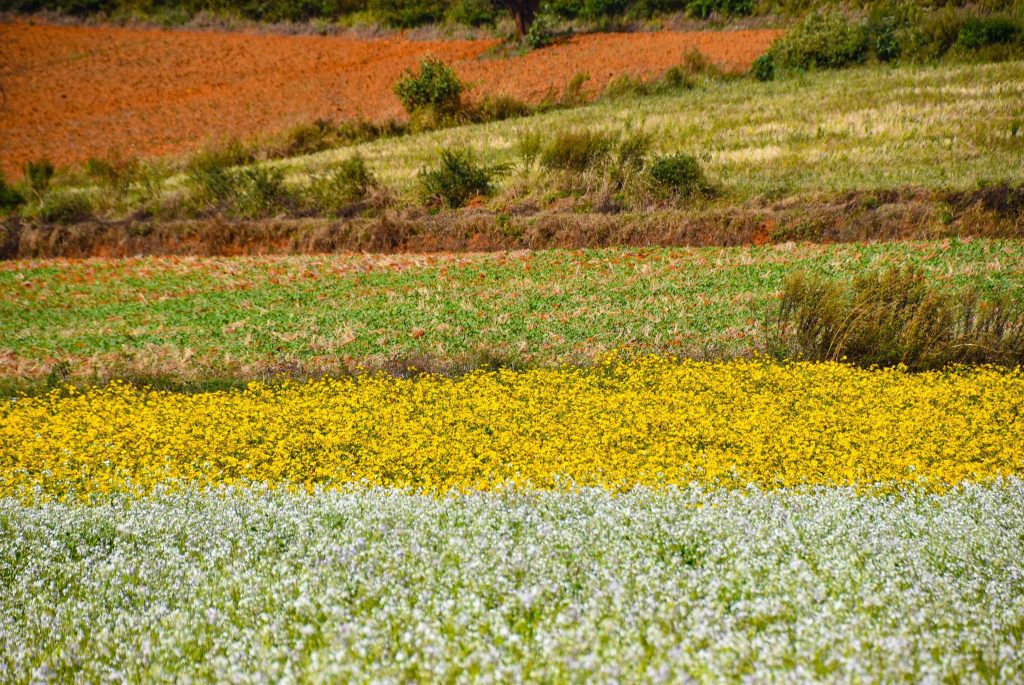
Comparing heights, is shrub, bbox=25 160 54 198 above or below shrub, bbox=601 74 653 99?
below

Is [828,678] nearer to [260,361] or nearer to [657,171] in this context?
[260,361]

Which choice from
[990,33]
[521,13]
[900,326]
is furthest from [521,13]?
[900,326]

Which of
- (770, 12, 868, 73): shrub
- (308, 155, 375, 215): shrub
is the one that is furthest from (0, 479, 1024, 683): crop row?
(770, 12, 868, 73): shrub

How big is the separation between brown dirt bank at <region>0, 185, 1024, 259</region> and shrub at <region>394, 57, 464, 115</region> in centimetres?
1478

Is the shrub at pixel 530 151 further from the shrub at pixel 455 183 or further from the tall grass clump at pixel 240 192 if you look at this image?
the tall grass clump at pixel 240 192

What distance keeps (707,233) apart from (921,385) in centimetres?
1054

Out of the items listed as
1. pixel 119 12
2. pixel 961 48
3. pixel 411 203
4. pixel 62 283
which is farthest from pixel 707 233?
pixel 119 12

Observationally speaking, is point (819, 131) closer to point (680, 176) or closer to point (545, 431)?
point (680, 176)

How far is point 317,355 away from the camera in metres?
14.0

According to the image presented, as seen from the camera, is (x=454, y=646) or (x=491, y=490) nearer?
(x=454, y=646)

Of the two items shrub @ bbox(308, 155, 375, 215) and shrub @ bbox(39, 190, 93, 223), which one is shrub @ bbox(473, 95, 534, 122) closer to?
shrub @ bbox(308, 155, 375, 215)

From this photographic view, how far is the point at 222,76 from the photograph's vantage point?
165 feet

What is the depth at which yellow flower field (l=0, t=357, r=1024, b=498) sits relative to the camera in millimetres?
9297

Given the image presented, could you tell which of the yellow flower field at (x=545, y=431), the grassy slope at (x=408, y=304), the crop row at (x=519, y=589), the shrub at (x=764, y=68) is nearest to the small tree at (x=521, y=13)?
the shrub at (x=764, y=68)
